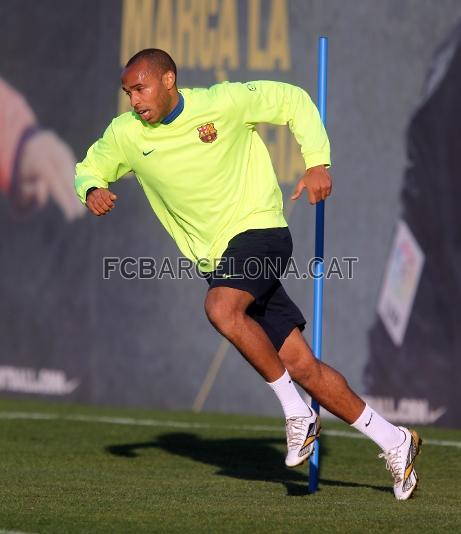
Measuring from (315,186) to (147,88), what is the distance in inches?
40.6

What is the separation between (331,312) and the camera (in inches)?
411

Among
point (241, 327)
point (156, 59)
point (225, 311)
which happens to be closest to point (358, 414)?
point (241, 327)

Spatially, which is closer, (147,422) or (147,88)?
(147,88)

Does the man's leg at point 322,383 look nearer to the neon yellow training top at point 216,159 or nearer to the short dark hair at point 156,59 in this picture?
the neon yellow training top at point 216,159

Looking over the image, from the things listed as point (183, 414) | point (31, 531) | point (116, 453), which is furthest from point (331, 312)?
point (31, 531)

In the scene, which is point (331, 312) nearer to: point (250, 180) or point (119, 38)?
point (119, 38)

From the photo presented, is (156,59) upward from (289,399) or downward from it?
upward

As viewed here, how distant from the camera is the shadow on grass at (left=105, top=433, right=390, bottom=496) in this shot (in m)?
7.23

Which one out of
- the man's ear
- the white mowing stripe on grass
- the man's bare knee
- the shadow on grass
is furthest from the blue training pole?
the white mowing stripe on grass

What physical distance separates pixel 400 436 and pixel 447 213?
3741mm

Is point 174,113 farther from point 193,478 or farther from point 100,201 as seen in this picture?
point 193,478

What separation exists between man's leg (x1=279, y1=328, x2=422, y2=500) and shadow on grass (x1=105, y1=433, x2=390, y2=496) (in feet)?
1.52

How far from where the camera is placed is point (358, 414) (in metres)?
6.41

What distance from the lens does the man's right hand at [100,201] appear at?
6.33 m
